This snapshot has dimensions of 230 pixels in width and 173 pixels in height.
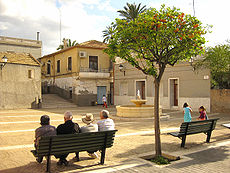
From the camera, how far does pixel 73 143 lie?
189 inches

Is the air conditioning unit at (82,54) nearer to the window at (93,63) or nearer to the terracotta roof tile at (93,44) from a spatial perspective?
the terracotta roof tile at (93,44)

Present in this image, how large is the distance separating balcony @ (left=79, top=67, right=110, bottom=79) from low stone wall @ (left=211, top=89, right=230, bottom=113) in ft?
41.9

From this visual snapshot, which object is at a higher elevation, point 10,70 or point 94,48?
point 94,48

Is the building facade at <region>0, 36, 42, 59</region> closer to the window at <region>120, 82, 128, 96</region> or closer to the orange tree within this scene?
the window at <region>120, 82, 128, 96</region>

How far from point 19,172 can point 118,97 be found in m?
20.8

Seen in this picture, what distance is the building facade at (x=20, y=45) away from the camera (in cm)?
3008

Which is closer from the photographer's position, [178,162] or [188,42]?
[178,162]

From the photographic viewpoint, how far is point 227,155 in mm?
5930

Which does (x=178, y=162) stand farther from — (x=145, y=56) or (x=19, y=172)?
(x=19, y=172)

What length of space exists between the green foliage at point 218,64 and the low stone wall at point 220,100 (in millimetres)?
675

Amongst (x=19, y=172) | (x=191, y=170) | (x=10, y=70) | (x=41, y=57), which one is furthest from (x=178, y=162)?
(x=41, y=57)

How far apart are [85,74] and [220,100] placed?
1400 cm

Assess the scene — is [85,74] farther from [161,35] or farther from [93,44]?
[161,35]

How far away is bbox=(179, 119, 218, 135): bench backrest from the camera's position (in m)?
6.65
